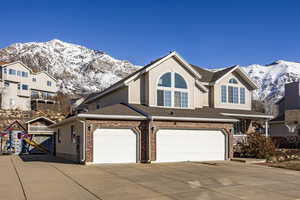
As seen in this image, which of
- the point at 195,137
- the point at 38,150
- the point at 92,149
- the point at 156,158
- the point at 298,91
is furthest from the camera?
the point at 298,91

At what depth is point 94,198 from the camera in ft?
31.9

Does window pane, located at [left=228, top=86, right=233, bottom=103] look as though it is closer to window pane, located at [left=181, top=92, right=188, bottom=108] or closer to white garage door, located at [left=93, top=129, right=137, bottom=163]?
window pane, located at [left=181, top=92, right=188, bottom=108]

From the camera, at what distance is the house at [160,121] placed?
777 inches

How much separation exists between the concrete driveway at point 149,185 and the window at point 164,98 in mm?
9133

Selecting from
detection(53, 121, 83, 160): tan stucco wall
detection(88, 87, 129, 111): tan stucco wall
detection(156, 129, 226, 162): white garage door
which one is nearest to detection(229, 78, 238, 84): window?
detection(156, 129, 226, 162): white garage door

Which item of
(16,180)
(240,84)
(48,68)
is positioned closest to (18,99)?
(240,84)

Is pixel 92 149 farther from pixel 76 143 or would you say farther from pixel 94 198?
pixel 94 198

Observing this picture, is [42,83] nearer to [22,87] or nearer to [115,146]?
[22,87]

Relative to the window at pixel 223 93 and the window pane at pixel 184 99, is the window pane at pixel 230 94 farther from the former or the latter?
the window pane at pixel 184 99

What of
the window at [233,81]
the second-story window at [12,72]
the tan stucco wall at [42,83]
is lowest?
the window at [233,81]

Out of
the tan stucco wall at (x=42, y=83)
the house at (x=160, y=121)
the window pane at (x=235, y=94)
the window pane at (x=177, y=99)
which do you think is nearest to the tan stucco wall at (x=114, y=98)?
the house at (x=160, y=121)

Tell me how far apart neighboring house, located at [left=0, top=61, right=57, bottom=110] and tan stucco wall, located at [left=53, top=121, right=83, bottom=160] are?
38.2 metres

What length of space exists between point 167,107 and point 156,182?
12.0 m

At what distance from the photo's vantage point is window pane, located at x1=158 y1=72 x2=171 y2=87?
24312 mm
